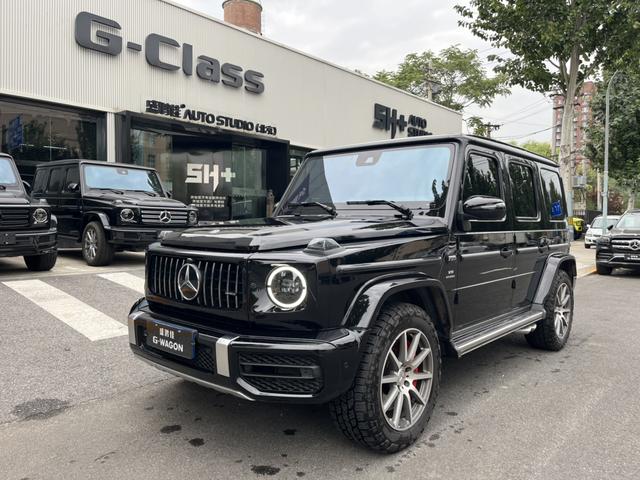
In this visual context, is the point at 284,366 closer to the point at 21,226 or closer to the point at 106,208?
the point at 21,226

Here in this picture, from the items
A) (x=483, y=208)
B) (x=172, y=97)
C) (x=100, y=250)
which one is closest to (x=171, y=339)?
(x=483, y=208)

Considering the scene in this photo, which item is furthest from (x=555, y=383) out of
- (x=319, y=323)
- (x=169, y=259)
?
(x=169, y=259)

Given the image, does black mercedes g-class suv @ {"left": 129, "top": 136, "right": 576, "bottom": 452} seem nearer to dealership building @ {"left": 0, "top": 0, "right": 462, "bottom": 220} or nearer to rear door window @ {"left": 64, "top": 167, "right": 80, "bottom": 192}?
rear door window @ {"left": 64, "top": 167, "right": 80, "bottom": 192}

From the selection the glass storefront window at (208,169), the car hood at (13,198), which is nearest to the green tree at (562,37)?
the glass storefront window at (208,169)

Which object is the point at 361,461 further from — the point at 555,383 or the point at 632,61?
the point at 632,61

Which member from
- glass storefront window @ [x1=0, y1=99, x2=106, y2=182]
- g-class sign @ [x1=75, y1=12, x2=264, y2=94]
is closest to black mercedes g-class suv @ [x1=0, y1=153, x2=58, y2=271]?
glass storefront window @ [x1=0, y1=99, x2=106, y2=182]

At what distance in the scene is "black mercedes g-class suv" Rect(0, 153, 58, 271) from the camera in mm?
7504

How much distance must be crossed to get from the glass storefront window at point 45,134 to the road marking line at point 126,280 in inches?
248

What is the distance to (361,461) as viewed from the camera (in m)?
2.78

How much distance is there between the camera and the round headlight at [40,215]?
25.6 feet

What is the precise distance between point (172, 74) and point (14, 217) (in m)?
9.09

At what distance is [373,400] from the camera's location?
105 inches

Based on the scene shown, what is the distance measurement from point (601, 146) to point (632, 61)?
42.5ft

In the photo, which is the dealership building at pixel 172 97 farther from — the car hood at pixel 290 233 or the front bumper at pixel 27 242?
the car hood at pixel 290 233
